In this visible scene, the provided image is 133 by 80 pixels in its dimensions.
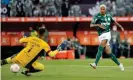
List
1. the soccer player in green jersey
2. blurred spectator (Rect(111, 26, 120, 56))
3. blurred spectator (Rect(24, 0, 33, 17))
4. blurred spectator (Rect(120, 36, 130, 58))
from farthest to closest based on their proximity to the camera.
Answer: blurred spectator (Rect(24, 0, 33, 17)), blurred spectator (Rect(120, 36, 130, 58)), blurred spectator (Rect(111, 26, 120, 56)), the soccer player in green jersey

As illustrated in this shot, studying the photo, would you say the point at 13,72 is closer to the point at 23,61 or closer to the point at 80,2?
the point at 23,61

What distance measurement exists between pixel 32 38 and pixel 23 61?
0.70m

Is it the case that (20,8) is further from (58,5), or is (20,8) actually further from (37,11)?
(58,5)

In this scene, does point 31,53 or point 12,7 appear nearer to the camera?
point 31,53

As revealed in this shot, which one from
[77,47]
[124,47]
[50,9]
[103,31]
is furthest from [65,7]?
[103,31]

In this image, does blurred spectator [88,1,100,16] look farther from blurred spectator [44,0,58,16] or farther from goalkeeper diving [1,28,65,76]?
goalkeeper diving [1,28,65,76]

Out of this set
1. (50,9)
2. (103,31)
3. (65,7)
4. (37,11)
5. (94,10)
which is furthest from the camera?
(65,7)

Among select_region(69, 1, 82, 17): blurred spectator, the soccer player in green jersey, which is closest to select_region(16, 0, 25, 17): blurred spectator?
select_region(69, 1, 82, 17): blurred spectator

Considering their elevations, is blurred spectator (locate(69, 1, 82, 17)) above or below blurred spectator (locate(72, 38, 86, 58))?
above

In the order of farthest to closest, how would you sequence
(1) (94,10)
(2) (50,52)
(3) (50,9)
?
1. (1) (94,10)
2. (3) (50,9)
3. (2) (50,52)

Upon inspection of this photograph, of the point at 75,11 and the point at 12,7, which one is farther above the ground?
the point at 12,7

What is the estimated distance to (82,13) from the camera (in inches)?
1025

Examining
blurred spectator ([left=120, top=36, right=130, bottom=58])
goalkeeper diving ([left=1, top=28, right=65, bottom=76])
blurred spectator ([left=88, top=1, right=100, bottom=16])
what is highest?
goalkeeper diving ([left=1, top=28, right=65, bottom=76])

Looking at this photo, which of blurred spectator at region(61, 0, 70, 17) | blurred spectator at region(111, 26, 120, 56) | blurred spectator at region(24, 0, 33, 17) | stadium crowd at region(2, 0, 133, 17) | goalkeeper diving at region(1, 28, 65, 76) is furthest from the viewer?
blurred spectator at region(61, 0, 70, 17)
